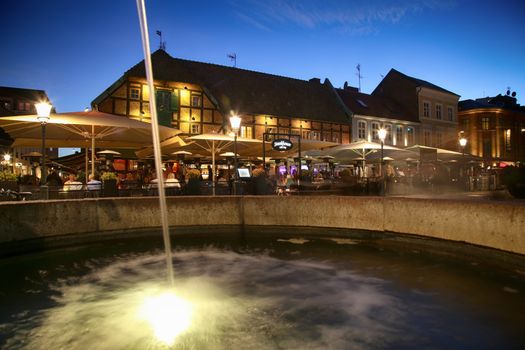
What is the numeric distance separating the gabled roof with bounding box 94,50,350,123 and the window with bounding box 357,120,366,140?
4.44 ft

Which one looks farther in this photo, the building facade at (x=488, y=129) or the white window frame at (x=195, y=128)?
the building facade at (x=488, y=129)

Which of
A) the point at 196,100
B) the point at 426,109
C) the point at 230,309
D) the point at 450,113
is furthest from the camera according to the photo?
the point at 450,113

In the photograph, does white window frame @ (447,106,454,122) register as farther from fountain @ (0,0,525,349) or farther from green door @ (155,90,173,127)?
fountain @ (0,0,525,349)

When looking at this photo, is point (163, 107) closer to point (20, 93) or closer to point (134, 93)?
point (134, 93)

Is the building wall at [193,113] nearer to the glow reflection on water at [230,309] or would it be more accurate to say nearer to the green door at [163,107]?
the green door at [163,107]

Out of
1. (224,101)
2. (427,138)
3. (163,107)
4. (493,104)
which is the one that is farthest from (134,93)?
(493,104)

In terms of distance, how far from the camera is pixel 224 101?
2814 centimetres

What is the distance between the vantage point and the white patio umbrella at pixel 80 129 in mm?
10281

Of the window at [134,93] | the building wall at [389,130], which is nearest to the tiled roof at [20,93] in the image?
the window at [134,93]

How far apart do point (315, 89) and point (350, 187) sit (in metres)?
23.4

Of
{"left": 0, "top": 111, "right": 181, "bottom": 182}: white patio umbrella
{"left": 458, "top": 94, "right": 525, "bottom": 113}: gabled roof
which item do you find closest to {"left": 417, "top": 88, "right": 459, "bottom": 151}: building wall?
{"left": 458, "top": 94, "right": 525, "bottom": 113}: gabled roof

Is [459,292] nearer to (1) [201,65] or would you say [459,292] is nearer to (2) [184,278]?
(2) [184,278]

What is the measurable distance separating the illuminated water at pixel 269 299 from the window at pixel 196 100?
2048cm

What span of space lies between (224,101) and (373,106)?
16.3m
